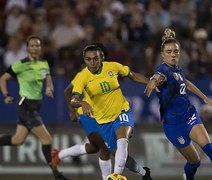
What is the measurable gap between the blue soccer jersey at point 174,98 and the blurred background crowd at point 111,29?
560cm

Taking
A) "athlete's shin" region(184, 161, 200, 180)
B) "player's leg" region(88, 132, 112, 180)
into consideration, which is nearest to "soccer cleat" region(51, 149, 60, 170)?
"player's leg" region(88, 132, 112, 180)

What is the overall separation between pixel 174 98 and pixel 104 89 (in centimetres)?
98

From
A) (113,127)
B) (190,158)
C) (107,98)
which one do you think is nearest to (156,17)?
(107,98)

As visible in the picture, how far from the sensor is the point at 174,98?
10977mm

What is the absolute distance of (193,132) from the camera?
10922 millimetres

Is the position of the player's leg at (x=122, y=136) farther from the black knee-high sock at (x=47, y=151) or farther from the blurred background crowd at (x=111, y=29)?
the blurred background crowd at (x=111, y=29)

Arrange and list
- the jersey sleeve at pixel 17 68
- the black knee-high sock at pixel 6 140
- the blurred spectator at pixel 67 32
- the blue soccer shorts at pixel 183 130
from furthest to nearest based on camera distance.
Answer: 1. the blurred spectator at pixel 67 32
2. the black knee-high sock at pixel 6 140
3. the jersey sleeve at pixel 17 68
4. the blue soccer shorts at pixel 183 130

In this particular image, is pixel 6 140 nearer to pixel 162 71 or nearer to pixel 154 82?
pixel 162 71

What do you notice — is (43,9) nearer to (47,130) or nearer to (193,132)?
(47,130)

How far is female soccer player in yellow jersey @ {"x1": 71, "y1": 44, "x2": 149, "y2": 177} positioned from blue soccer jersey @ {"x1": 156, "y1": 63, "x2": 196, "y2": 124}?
52 cm

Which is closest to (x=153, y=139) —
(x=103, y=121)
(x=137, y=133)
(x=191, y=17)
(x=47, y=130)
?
(x=137, y=133)

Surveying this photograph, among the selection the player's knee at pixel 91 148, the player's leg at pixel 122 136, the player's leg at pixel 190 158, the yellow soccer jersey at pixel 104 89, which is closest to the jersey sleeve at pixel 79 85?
the yellow soccer jersey at pixel 104 89

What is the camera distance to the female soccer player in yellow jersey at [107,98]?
11133mm

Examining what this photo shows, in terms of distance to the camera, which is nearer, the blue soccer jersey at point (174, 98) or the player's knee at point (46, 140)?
the blue soccer jersey at point (174, 98)
